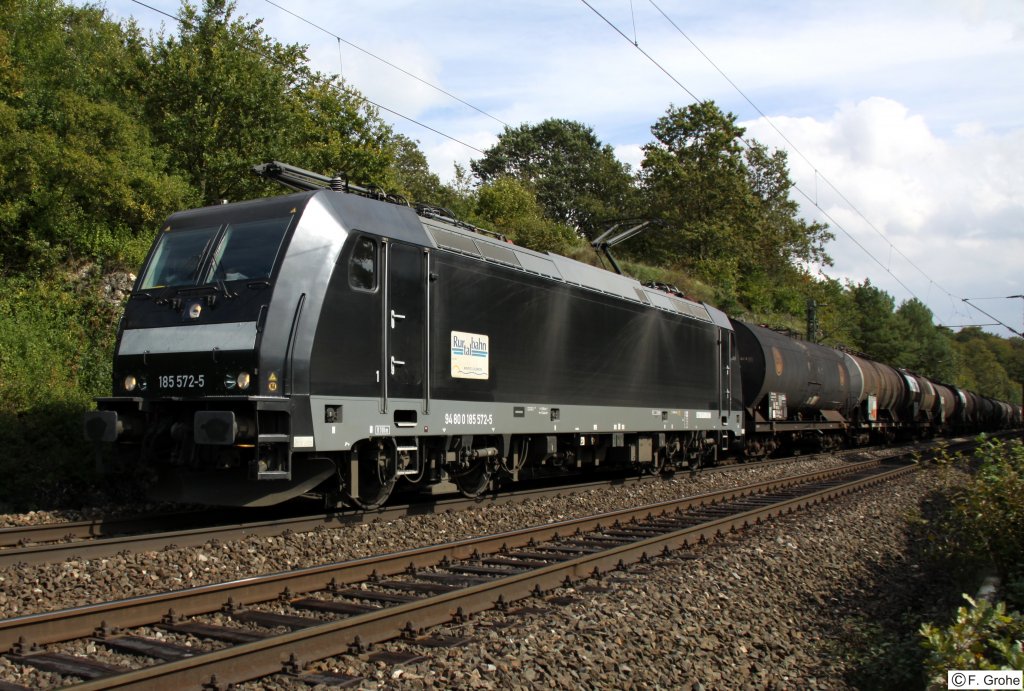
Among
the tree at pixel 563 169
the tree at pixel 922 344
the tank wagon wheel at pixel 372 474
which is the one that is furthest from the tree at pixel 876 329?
the tank wagon wheel at pixel 372 474

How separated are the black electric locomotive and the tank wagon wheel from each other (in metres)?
0.02

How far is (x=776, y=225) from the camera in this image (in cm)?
5850

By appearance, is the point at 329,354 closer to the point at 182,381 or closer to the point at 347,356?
the point at 347,356

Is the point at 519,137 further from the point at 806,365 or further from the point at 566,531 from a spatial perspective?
the point at 566,531

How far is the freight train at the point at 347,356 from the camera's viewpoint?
29.0 ft

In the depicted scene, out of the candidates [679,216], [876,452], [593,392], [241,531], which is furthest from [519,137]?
[241,531]

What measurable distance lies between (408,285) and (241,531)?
3.28 metres

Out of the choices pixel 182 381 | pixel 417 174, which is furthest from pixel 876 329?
pixel 182 381

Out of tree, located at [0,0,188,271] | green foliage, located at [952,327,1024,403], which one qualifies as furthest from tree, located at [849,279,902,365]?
tree, located at [0,0,188,271]

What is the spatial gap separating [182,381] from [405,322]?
8.25ft

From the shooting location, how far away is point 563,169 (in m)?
70.2

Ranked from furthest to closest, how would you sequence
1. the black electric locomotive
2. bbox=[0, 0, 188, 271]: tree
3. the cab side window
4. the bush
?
bbox=[0, 0, 188, 271]: tree
the cab side window
the black electric locomotive
the bush

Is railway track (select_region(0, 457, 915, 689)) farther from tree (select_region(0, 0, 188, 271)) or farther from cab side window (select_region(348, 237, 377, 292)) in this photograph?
tree (select_region(0, 0, 188, 271))

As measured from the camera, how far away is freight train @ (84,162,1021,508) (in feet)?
29.0
